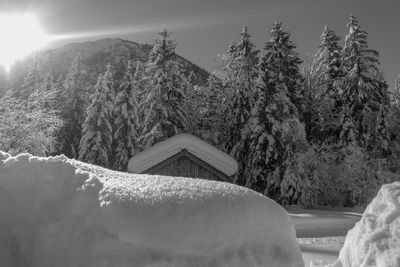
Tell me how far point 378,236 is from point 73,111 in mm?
41490

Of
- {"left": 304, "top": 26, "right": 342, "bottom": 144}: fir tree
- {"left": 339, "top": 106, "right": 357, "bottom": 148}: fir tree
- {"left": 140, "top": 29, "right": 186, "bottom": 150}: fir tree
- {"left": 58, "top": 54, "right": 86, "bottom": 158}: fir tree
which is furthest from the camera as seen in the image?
{"left": 58, "top": 54, "right": 86, "bottom": 158}: fir tree

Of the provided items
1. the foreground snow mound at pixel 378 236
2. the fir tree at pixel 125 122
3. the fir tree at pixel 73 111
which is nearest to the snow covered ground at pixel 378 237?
the foreground snow mound at pixel 378 236

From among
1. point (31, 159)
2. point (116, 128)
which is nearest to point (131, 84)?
point (116, 128)

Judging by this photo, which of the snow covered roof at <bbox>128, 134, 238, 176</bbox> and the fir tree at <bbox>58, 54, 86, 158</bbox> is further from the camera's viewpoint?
the fir tree at <bbox>58, 54, 86, 158</bbox>

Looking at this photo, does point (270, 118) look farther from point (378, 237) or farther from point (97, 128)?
point (378, 237)

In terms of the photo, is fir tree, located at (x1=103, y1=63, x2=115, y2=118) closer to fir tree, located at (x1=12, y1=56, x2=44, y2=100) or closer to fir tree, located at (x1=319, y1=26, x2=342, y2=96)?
fir tree, located at (x1=12, y1=56, x2=44, y2=100)

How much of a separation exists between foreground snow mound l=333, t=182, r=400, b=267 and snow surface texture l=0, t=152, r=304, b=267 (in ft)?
1.23

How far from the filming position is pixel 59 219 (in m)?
2.83

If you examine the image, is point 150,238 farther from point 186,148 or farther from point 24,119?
point 24,119

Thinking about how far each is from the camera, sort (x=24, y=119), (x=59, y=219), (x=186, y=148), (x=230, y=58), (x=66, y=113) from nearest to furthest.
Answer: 1. (x=59, y=219)
2. (x=186, y=148)
3. (x=24, y=119)
4. (x=230, y=58)
5. (x=66, y=113)

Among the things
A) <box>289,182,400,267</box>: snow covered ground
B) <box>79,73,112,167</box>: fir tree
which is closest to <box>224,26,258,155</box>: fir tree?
<box>79,73,112,167</box>: fir tree

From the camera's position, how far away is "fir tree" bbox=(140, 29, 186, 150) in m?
30.9

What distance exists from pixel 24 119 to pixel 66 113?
56.2 feet

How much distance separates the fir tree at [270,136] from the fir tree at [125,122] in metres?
11.7
